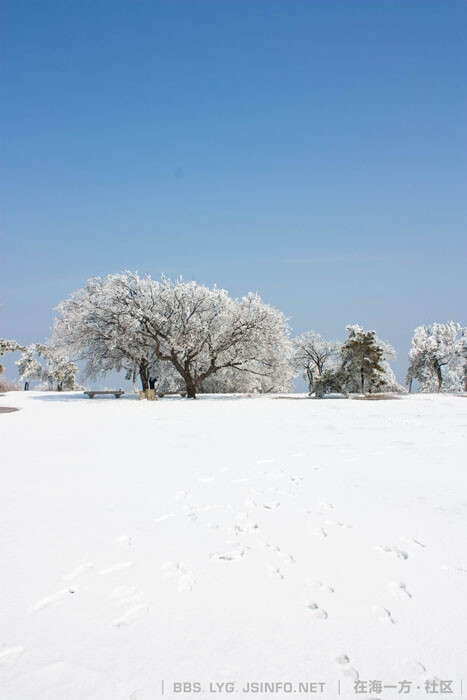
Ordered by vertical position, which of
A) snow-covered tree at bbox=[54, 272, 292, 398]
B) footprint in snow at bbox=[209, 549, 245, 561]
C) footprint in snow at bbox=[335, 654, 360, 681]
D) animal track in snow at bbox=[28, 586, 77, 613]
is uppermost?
snow-covered tree at bbox=[54, 272, 292, 398]

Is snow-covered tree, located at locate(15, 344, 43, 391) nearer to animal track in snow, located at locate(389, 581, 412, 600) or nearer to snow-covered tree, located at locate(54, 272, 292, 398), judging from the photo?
snow-covered tree, located at locate(54, 272, 292, 398)

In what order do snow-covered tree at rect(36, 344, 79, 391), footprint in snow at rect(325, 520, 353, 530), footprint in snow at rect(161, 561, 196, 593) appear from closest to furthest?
footprint in snow at rect(161, 561, 196, 593), footprint in snow at rect(325, 520, 353, 530), snow-covered tree at rect(36, 344, 79, 391)

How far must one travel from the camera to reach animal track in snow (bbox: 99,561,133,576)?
3.18m

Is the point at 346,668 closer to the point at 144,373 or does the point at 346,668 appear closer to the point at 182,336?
the point at 182,336

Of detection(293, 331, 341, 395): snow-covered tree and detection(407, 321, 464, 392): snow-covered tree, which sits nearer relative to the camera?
detection(407, 321, 464, 392): snow-covered tree

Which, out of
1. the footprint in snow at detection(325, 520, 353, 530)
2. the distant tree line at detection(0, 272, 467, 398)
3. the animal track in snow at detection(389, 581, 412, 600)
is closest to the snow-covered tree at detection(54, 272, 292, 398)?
the distant tree line at detection(0, 272, 467, 398)

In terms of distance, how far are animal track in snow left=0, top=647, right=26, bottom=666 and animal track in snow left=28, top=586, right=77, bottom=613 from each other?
1.24 ft

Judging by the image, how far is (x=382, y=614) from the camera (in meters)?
2.67

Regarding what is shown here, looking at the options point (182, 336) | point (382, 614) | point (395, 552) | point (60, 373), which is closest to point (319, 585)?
point (382, 614)

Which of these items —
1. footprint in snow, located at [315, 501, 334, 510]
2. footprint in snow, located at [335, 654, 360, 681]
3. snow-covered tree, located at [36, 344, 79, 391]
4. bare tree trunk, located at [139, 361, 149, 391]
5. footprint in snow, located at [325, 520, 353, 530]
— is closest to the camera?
footprint in snow, located at [335, 654, 360, 681]

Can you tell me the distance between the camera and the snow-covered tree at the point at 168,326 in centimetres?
2469

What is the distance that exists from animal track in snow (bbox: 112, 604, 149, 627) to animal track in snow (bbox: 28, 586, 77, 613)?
0.50m

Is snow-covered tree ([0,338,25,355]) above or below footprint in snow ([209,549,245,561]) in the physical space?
above

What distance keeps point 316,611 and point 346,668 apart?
494 millimetres
